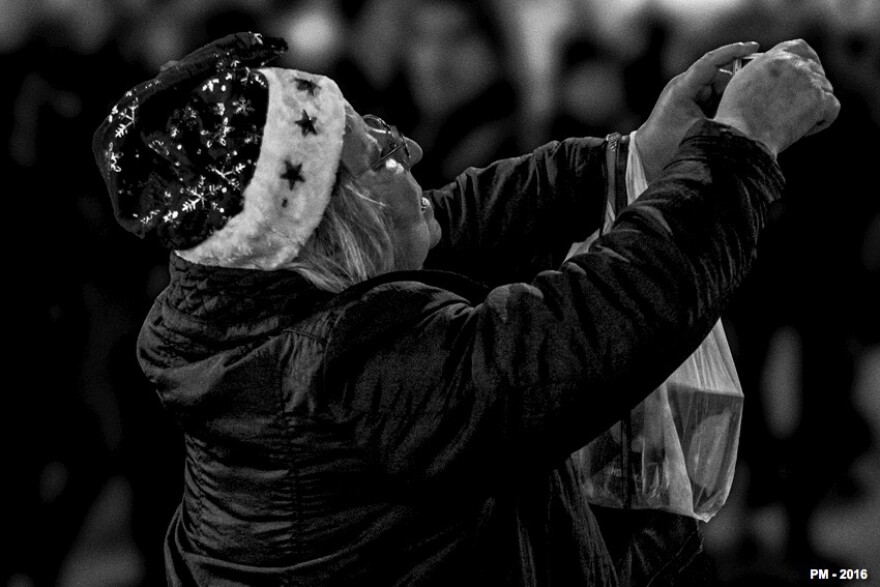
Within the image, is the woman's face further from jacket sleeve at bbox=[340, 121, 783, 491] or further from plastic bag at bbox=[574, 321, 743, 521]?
plastic bag at bbox=[574, 321, 743, 521]

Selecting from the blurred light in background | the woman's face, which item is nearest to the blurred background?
the blurred light in background

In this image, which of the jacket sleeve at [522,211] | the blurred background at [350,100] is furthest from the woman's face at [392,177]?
the blurred background at [350,100]

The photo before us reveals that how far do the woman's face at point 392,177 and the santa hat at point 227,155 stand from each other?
37 mm

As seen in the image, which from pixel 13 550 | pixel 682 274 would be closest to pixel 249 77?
pixel 682 274

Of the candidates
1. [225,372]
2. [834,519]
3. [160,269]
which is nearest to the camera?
[225,372]

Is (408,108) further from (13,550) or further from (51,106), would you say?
(13,550)

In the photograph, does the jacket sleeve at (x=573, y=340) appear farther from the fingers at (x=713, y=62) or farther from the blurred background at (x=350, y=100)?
the blurred background at (x=350, y=100)

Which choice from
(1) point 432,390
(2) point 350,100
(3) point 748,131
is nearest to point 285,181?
(1) point 432,390

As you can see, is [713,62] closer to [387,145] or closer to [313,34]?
[387,145]

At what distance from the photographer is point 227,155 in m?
0.68

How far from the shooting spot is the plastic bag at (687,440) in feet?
2.94

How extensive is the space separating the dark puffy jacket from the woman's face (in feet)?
0.30

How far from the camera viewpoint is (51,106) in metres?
1.45

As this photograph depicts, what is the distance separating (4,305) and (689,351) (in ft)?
4.32
